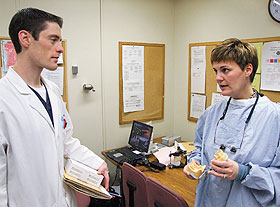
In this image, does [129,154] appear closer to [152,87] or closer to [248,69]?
[152,87]

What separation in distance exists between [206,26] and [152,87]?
101cm

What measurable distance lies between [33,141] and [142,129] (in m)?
1.67

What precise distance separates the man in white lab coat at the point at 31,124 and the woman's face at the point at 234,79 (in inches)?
34.5

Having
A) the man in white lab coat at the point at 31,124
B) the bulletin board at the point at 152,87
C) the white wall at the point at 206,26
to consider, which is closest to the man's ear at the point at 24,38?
the man in white lab coat at the point at 31,124

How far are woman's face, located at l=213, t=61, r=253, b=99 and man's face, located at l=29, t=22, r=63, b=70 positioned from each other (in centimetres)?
87

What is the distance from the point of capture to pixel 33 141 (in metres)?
1.11

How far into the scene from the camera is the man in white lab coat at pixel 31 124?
106 centimetres

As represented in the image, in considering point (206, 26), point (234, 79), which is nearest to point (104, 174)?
point (234, 79)

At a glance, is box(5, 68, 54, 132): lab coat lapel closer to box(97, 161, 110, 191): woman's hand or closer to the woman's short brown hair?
box(97, 161, 110, 191): woman's hand

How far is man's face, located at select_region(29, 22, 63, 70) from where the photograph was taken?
1170 mm

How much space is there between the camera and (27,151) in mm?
1095

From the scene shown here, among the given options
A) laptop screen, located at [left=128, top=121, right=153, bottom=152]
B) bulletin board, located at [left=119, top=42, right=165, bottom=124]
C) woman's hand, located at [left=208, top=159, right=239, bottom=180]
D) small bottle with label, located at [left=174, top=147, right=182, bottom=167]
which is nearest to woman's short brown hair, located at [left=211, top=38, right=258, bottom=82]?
woman's hand, located at [left=208, top=159, right=239, bottom=180]

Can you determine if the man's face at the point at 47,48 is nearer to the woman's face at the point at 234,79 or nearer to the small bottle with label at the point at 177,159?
the woman's face at the point at 234,79

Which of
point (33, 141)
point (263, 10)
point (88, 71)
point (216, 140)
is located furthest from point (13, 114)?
point (263, 10)
